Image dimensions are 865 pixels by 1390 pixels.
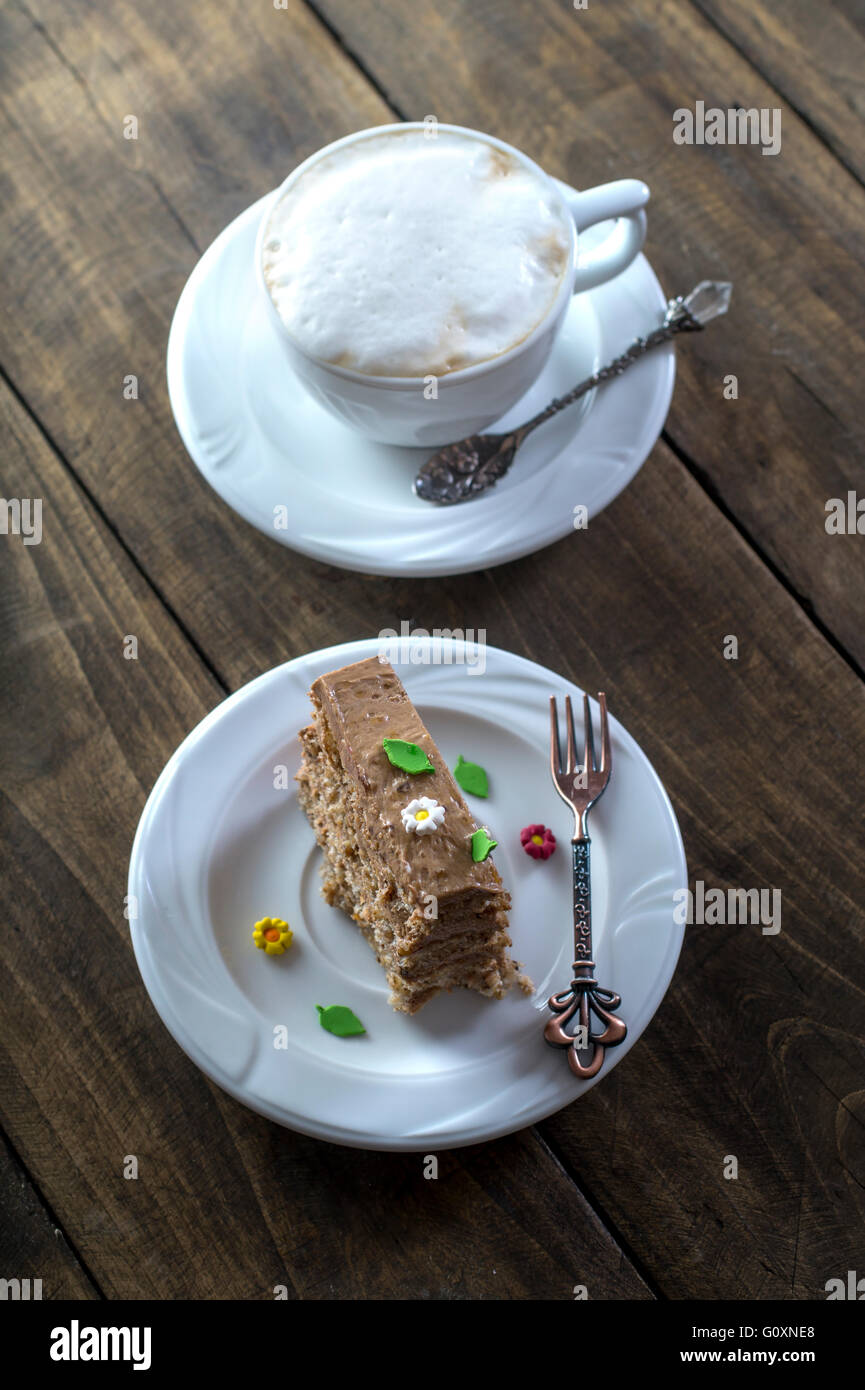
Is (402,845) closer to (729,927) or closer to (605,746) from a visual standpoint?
(605,746)

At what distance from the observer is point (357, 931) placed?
1.33m

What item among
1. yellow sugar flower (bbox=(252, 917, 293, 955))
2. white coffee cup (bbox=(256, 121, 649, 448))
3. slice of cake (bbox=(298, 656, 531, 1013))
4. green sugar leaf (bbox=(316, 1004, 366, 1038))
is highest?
white coffee cup (bbox=(256, 121, 649, 448))

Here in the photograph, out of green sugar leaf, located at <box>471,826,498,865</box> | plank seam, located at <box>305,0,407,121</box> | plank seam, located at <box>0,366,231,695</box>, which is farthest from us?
plank seam, located at <box>305,0,407,121</box>

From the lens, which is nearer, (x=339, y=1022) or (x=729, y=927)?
(x=339, y=1022)

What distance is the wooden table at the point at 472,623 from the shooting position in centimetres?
132

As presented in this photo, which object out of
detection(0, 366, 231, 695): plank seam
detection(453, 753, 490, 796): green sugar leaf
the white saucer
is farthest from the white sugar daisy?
detection(0, 366, 231, 695): plank seam

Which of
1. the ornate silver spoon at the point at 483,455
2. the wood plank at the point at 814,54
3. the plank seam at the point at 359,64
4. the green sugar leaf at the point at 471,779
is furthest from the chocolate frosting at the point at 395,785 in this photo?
the wood plank at the point at 814,54

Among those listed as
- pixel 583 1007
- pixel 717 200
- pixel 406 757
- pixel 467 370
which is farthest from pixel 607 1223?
pixel 717 200

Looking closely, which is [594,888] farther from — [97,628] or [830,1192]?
[97,628]

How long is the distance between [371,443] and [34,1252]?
3.46ft

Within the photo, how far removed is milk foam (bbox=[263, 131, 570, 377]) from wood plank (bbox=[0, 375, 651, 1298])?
0.50 meters

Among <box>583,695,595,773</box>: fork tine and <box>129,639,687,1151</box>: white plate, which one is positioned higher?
<box>583,695,595,773</box>: fork tine

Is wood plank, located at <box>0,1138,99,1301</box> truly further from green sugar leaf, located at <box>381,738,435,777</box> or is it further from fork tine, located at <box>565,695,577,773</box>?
fork tine, located at <box>565,695,577,773</box>

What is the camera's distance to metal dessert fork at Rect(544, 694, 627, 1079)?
1.21 m
